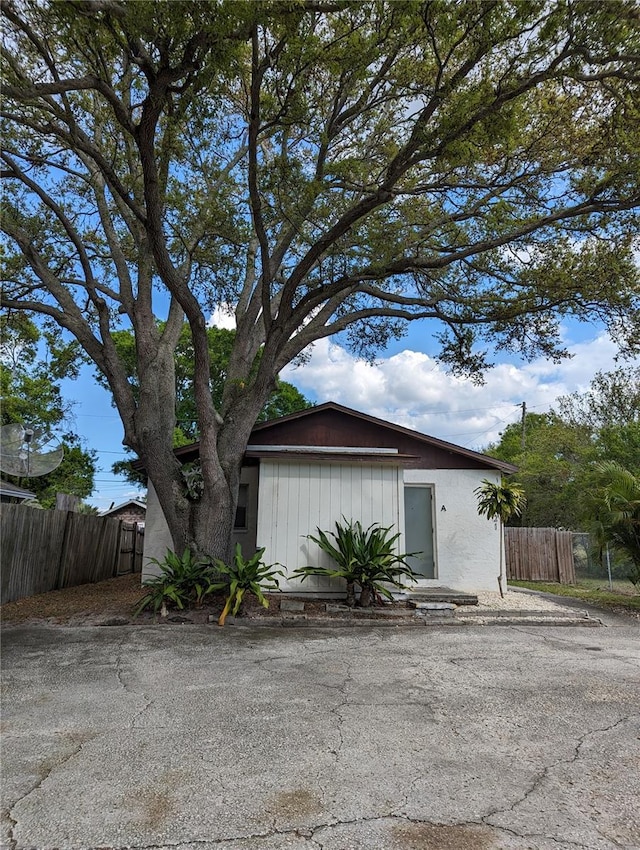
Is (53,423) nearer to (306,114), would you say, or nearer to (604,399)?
(306,114)

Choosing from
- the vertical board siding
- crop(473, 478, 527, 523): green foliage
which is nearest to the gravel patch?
crop(473, 478, 527, 523): green foliage

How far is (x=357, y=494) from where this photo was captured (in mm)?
9078

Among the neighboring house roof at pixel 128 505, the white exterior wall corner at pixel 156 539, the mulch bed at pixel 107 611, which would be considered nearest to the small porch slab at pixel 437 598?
the mulch bed at pixel 107 611

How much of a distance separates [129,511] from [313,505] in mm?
25558

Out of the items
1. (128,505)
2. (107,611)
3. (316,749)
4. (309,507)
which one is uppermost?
(128,505)

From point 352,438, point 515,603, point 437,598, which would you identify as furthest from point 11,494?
point 515,603

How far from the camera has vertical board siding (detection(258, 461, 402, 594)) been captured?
8.80 meters

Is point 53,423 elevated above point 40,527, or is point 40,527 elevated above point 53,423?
point 53,423

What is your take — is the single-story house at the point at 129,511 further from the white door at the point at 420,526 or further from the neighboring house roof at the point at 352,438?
the white door at the point at 420,526

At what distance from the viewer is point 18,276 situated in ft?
33.2

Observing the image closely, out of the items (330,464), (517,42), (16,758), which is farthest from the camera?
(330,464)

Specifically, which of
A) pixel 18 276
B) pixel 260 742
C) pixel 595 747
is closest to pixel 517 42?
pixel 595 747

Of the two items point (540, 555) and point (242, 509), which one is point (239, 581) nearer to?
point (242, 509)

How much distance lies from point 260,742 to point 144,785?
745 mm
